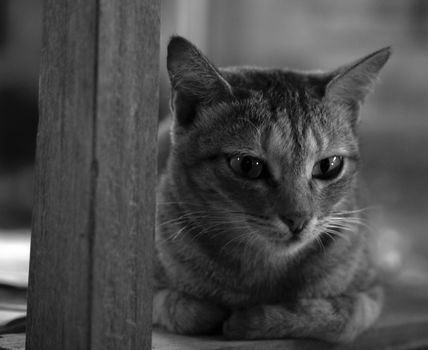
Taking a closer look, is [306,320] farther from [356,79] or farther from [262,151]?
[356,79]

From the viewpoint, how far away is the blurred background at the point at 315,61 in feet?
13.1

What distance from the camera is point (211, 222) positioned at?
1.47 meters

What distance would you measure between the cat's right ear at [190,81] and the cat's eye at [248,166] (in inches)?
6.4

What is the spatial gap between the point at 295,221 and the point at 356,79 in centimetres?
47

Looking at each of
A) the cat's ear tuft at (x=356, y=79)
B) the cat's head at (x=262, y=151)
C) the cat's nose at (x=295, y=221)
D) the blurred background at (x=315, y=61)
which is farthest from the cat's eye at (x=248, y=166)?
the blurred background at (x=315, y=61)

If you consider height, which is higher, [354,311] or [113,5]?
[113,5]

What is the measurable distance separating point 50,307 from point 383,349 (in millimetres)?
959

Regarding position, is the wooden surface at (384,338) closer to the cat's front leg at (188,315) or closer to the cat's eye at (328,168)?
the cat's front leg at (188,315)

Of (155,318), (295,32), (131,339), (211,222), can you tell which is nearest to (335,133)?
(211,222)

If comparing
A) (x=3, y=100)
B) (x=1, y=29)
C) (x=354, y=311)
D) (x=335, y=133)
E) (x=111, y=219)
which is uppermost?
(x=1, y=29)

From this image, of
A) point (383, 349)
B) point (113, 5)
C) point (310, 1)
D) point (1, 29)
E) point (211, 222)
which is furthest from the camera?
point (310, 1)

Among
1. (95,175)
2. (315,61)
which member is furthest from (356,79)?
(315,61)

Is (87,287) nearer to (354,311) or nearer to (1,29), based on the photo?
(354,311)

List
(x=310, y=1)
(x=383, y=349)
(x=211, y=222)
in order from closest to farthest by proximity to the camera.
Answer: (x=211, y=222)
(x=383, y=349)
(x=310, y=1)
